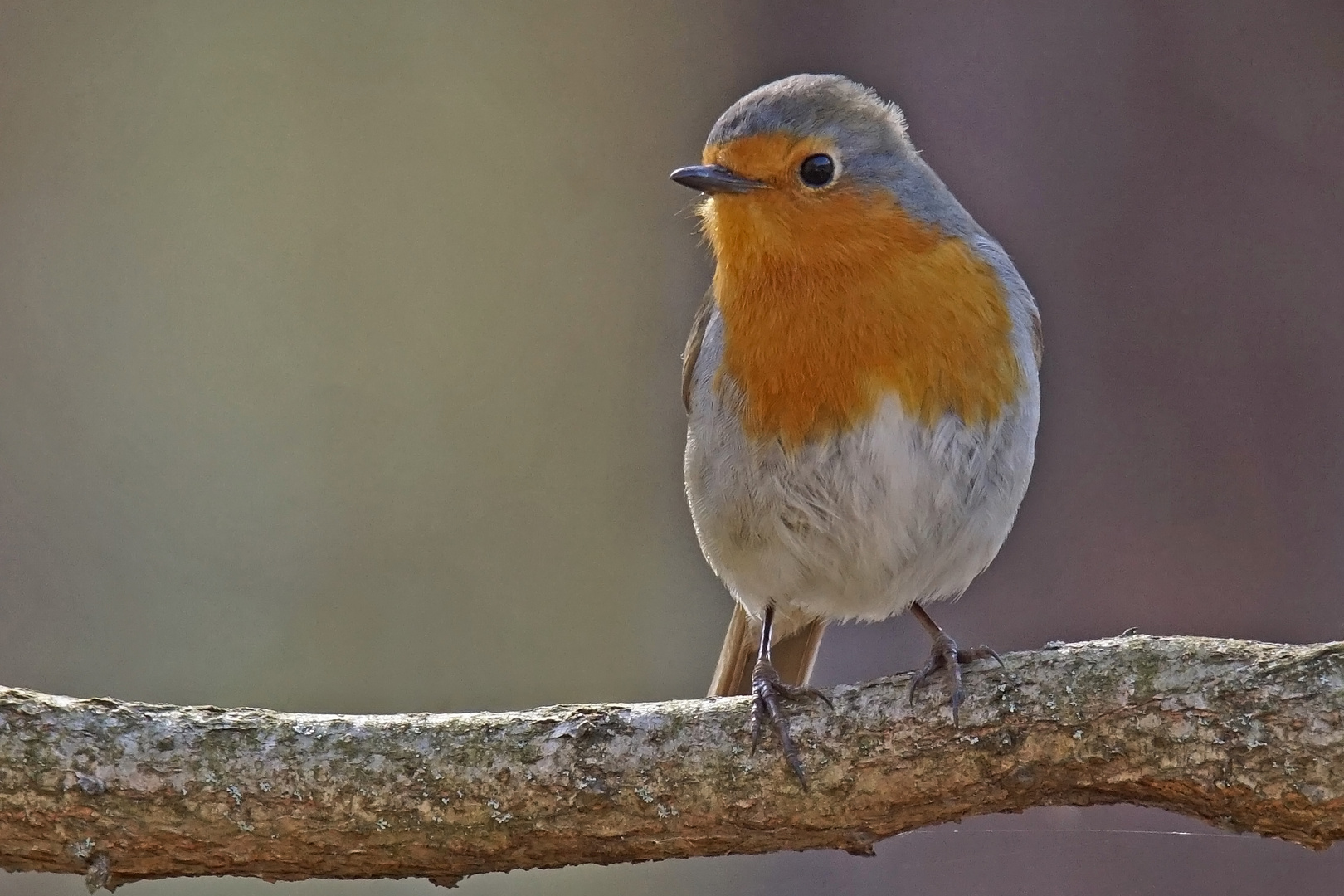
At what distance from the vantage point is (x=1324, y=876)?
3.56 metres

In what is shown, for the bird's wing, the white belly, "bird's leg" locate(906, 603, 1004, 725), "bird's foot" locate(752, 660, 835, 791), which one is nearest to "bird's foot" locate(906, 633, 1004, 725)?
"bird's leg" locate(906, 603, 1004, 725)

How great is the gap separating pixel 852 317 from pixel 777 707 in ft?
2.57

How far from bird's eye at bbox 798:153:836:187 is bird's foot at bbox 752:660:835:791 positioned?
3.25ft

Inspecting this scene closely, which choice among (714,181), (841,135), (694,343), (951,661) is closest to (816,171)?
(841,135)

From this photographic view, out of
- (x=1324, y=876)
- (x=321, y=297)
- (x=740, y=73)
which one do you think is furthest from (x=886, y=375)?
(x=321, y=297)

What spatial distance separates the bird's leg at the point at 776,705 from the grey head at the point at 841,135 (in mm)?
968

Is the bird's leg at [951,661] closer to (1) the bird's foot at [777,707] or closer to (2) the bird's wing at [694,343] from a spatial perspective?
(1) the bird's foot at [777,707]

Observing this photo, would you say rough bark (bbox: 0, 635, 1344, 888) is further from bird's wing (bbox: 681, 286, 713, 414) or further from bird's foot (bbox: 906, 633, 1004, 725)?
bird's wing (bbox: 681, 286, 713, 414)

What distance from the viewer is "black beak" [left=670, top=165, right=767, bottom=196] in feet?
9.21

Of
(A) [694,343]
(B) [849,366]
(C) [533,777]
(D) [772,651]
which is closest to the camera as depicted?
(C) [533,777]

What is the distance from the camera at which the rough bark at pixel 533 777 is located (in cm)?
240

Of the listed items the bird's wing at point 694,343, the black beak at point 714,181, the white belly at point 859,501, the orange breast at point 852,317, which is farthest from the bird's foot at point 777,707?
the black beak at point 714,181

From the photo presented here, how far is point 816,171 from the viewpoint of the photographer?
288 centimetres

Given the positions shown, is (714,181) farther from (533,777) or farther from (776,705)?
(533,777)
